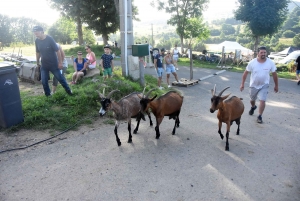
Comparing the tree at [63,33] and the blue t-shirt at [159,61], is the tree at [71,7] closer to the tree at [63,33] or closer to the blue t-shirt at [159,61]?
the blue t-shirt at [159,61]

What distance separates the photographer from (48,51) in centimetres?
714

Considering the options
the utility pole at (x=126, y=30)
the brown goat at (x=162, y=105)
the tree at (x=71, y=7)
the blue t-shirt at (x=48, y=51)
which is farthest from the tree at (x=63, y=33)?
the brown goat at (x=162, y=105)

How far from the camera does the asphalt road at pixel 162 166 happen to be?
3904 mm

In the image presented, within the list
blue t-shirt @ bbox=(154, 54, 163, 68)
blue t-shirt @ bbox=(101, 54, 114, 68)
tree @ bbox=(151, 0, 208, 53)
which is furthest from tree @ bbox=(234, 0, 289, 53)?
blue t-shirt @ bbox=(101, 54, 114, 68)

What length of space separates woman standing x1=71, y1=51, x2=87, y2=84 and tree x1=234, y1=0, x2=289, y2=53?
2112cm

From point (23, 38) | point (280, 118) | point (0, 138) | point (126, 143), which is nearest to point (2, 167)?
point (0, 138)

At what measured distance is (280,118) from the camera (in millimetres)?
7535

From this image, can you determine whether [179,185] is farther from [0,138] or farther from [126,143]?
[0,138]

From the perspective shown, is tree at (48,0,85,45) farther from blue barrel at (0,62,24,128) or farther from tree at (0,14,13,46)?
tree at (0,14,13,46)

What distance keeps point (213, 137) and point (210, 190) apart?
87.4 inches

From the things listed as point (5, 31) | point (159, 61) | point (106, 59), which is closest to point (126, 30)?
point (106, 59)

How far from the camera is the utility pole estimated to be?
9727 millimetres

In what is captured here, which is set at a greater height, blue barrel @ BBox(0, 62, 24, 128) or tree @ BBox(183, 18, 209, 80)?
tree @ BBox(183, 18, 209, 80)

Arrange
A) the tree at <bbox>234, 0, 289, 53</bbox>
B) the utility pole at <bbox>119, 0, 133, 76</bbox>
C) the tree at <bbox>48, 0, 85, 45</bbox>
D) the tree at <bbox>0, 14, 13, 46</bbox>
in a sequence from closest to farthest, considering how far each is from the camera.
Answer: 1. the utility pole at <bbox>119, 0, 133, 76</bbox>
2. the tree at <bbox>48, 0, 85, 45</bbox>
3. the tree at <bbox>234, 0, 289, 53</bbox>
4. the tree at <bbox>0, 14, 13, 46</bbox>
